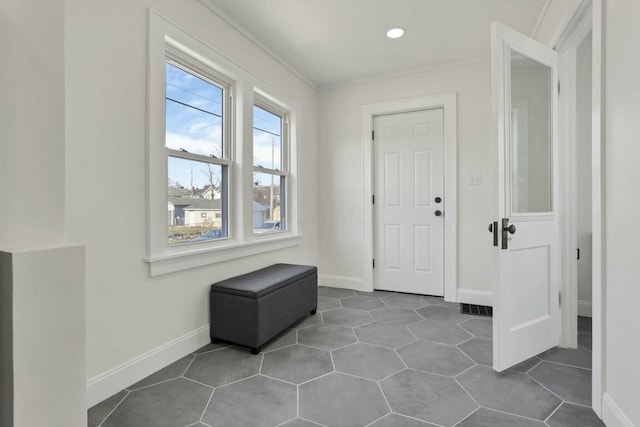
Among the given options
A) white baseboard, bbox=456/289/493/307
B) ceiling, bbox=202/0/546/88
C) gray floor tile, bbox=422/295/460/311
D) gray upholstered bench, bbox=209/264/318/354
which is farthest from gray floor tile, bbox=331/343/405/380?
ceiling, bbox=202/0/546/88

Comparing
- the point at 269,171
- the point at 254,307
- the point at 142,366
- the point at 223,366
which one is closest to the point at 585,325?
the point at 254,307

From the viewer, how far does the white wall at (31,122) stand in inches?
27.8

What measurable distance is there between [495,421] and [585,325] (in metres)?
1.79

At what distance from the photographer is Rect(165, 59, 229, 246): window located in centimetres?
215

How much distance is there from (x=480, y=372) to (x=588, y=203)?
6.86 feet

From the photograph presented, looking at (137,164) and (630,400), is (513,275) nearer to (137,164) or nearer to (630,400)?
(630,400)

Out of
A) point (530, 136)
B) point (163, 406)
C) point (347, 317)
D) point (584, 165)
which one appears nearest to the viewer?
point (163, 406)

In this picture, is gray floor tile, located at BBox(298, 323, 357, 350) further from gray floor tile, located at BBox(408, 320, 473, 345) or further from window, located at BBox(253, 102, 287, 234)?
window, located at BBox(253, 102, 287, 234)

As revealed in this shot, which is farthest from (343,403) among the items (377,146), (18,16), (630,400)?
(377,146)

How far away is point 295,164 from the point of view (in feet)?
11.5

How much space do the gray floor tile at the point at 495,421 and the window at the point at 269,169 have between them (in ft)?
6.99

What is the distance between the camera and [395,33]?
107 inches

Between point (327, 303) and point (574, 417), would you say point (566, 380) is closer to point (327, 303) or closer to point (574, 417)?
point (574, 417)

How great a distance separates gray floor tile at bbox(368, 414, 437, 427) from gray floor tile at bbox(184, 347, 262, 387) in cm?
78
